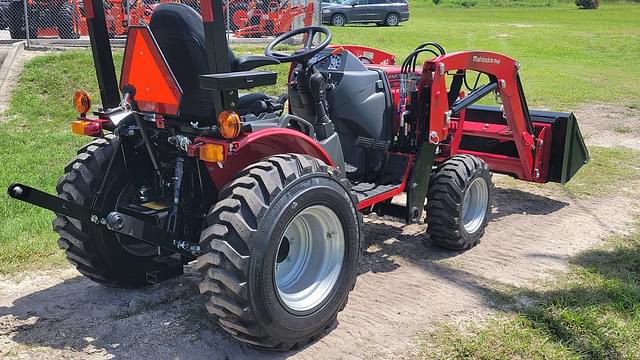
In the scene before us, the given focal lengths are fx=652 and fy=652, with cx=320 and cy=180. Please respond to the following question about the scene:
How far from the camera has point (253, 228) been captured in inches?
128

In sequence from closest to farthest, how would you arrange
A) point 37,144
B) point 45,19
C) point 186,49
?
point 186,49
point 37,144
point 45,19

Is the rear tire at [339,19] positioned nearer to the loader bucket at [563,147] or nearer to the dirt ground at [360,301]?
the loader bucket at [563,147]

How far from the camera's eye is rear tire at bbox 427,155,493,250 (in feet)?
16.6

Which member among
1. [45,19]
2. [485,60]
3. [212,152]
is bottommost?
[212,152]

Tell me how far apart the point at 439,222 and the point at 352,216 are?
1.44 meters

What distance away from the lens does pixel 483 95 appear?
215 inches

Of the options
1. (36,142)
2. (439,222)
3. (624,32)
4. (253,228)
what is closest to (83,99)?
(253,228)

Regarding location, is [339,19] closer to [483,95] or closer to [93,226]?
[483,95]

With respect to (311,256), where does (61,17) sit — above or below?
above

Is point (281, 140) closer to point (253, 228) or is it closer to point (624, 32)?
point (253, 228)

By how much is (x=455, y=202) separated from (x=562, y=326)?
1.37m

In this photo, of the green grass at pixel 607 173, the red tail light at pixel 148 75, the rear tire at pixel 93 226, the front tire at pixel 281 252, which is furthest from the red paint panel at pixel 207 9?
the green grass at pixel 607 173

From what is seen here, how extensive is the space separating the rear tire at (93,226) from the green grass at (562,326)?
1.99 meters

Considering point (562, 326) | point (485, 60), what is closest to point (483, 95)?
point (485, 60)
